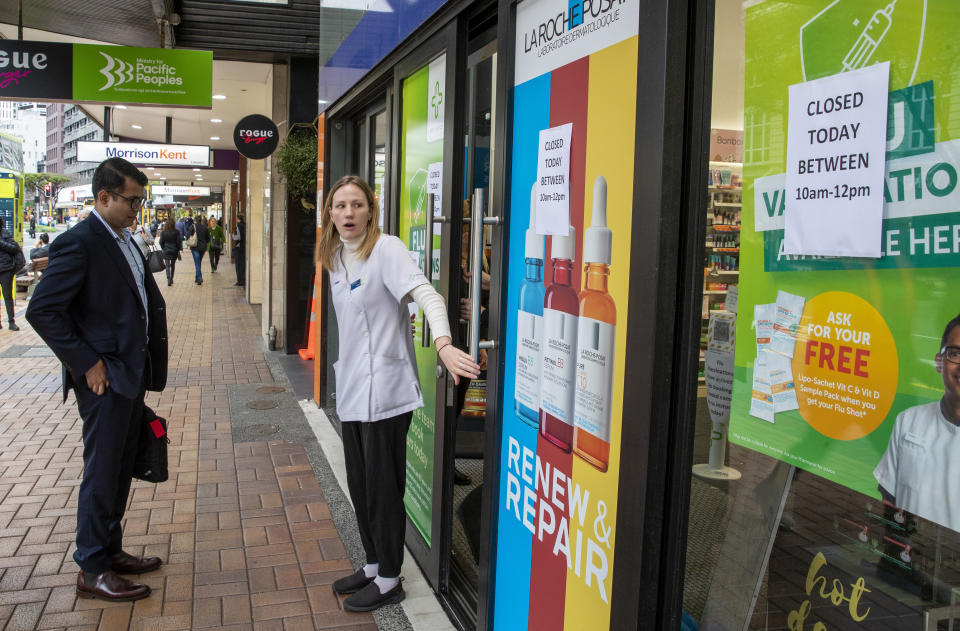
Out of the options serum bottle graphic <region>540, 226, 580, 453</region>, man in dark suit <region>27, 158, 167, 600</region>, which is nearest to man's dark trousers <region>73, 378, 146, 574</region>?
man in dark suit <region>27, 158, 167, 600</region>

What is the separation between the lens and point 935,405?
4.06 ft

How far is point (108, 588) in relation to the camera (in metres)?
3.30

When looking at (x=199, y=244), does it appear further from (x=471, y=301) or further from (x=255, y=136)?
(x=471, y=301)

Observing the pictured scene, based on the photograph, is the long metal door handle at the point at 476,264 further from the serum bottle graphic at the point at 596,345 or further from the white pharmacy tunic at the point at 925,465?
the white pharmacy tunic at the point at 925,465

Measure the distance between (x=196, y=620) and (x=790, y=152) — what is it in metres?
2.92

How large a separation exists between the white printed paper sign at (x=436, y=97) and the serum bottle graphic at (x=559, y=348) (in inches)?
57.0

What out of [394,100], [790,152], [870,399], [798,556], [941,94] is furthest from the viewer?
[394,100]

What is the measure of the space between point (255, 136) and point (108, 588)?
6.89 metres

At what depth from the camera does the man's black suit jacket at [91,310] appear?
3.05m

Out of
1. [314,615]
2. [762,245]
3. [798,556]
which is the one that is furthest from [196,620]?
[762,245]

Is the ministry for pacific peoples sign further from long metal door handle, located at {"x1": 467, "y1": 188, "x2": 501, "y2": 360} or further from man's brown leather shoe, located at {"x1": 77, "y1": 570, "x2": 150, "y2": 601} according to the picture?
long metal door handle, located at {"x1": 467, "y1": 188, "x2": 501, "y2": 360}

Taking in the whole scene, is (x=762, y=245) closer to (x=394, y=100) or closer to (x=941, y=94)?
(x=941, y=94)

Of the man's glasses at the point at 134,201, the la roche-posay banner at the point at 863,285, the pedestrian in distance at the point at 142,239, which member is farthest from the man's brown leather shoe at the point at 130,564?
the la roche-posay banner at the point at 863,285

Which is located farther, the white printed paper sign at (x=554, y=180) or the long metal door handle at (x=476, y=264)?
the long metal door handle at (x=476, y=264)
